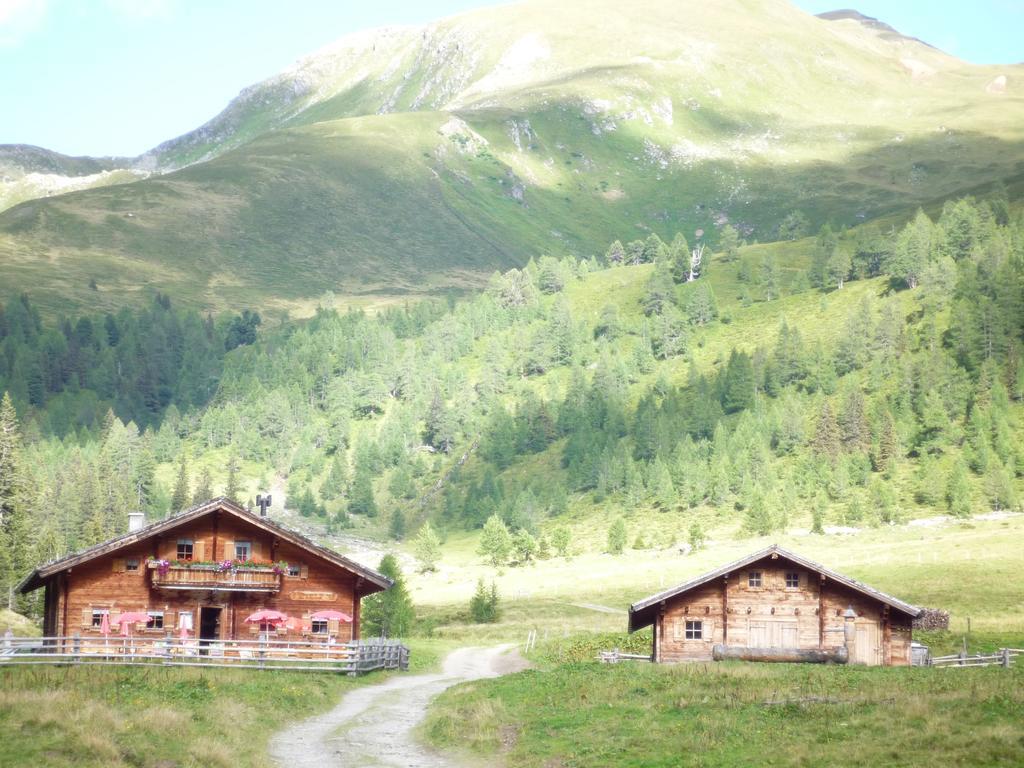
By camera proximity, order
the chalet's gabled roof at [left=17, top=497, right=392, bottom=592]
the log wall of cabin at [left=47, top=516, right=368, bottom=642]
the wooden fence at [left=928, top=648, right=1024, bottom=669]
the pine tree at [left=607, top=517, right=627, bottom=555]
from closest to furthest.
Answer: the wooden fence at [left=928, top=648, right=1024, bottom=669], the chalet's gabled roof at [left=17, top=497, right=392, bottom=592], the log wall of cabin at [left=47, top=516, right=368, bottom=642], the pine tree at [left=607, top=517, right=627, bottom=555]

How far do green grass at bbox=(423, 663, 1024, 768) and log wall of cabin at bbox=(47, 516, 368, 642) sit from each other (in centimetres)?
1390

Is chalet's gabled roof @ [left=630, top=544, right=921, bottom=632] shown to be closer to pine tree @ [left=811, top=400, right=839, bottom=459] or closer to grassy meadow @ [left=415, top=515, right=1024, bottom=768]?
grassy meadow @ [left=415, top=515, right=1024, bottom=768]

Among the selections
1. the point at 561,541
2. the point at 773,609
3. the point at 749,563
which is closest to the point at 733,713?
the point at 749,563

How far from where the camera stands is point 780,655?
5203 centimetres

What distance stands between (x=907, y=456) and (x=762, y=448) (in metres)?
20.0

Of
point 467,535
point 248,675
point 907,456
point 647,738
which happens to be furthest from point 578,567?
point 647,738

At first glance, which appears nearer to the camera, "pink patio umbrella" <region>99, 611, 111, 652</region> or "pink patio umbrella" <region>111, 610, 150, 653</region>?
"pink patio umbrella" <region>111, 610, 150, 653</region>

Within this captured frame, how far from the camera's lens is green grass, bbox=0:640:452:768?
26.6 metres

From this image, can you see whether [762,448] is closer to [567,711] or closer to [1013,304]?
[1013,304]

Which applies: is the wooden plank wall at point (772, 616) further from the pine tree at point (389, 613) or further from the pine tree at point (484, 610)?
the pine tree at point (484, 610)

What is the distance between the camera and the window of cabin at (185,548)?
53.5 metres

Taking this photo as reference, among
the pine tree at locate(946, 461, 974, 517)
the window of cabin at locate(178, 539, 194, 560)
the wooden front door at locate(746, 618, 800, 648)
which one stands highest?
the pine tree at locate(946, 461, 974, 517)

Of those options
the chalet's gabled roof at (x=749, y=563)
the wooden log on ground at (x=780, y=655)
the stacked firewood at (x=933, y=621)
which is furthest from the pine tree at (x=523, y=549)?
the wooden log on ground at (x=780, y=655)

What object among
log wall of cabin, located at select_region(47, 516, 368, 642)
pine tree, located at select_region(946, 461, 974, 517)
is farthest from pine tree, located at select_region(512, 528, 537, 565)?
log wall of cabin, located at select_region(47, 516, 368, 642)
